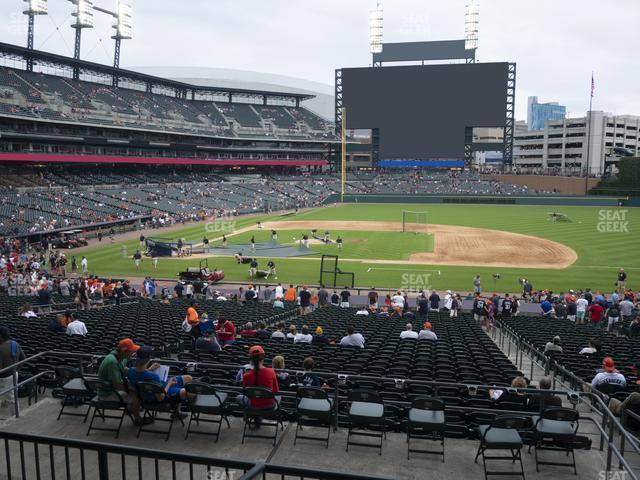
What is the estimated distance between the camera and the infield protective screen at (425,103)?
10356 centimetres

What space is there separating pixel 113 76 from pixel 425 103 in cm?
6098

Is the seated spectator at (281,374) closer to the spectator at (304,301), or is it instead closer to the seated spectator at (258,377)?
the seated spectator at (258,377)

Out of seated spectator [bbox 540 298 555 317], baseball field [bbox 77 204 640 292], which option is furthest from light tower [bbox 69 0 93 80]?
seated spectator [bbox 540 298 555 317]

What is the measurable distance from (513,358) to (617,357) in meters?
4.53

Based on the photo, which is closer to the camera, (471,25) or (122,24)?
(122,24)

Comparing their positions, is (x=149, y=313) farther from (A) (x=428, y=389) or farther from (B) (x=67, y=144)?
(B) (x=67, y=144)

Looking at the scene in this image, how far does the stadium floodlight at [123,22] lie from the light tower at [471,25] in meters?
71.5

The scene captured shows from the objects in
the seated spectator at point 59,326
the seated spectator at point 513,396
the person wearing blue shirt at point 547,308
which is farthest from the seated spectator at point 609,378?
the person wearing blue shirt at point 547,308

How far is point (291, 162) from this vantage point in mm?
111375

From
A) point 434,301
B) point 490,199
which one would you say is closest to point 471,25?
point 490,199

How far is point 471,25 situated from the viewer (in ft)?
372

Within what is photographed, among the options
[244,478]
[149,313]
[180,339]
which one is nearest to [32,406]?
[180,339]

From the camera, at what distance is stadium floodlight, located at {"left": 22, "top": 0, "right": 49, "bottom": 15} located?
7250 cm

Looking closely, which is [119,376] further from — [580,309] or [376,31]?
[376,31]
